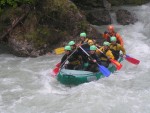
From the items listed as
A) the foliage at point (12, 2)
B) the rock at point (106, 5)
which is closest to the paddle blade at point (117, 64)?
the foliage at point (12, 2)

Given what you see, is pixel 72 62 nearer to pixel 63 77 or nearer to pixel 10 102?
pixel 63 77

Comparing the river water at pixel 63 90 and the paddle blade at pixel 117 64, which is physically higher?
the paddle blade at pixel 117 64

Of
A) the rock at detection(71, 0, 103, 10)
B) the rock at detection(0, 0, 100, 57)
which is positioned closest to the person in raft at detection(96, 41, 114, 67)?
the rock at detection(0, 0, 100, 57)

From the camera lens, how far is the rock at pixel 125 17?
1745 centimetres

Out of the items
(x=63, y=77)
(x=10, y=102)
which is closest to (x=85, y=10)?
Answer: (x=63, y=77)

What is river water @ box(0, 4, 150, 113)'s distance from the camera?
31.6 ft

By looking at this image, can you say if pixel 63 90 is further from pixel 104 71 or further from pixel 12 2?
pixel 12 2

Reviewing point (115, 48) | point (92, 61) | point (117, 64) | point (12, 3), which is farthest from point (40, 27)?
point (117, 64)

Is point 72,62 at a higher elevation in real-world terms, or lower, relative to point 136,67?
higher

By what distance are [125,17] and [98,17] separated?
1.45m

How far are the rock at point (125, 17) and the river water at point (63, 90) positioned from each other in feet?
→ 12.8

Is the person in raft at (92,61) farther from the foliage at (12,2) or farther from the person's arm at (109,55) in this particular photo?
the foliage at (12,2)

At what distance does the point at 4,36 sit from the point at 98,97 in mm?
5396

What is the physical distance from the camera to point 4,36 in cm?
1392
